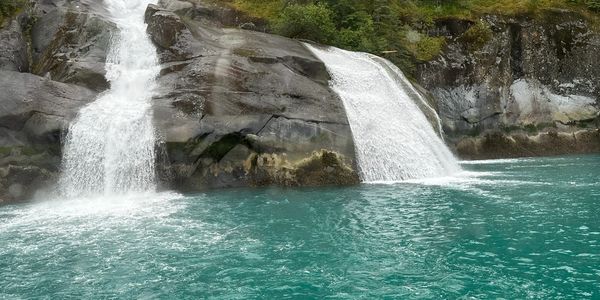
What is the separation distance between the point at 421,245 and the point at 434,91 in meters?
25.4

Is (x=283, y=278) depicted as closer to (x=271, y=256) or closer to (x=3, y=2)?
(x=271, y=256)

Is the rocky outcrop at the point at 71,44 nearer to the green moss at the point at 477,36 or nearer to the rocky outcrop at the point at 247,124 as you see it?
the rocky outcrop at the point at 247,124

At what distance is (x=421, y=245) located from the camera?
11.2 metres

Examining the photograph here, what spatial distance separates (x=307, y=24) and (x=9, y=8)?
757 inches

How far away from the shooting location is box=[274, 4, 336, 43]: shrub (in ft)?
101

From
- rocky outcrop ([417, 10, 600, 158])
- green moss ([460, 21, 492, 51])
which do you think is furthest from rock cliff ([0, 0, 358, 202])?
green moss ([460, 21, 492, 51])

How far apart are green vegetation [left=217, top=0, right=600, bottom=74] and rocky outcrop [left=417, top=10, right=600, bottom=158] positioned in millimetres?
740

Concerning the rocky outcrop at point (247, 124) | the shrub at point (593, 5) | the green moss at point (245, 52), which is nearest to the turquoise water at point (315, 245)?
the rocky outcrop at point (247, 124)

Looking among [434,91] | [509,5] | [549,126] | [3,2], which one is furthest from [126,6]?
[549,126]

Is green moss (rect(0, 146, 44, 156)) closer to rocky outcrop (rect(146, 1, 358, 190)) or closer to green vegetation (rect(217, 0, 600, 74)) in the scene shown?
rocky outcrop (rect(146, 1, 358, 190))

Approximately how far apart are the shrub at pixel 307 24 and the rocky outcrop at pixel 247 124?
295 inches

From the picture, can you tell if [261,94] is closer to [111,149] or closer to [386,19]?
[111,149]

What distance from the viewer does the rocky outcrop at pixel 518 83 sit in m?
34.0

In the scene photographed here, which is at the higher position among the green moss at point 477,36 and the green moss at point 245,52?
the green moss at point 477,36
